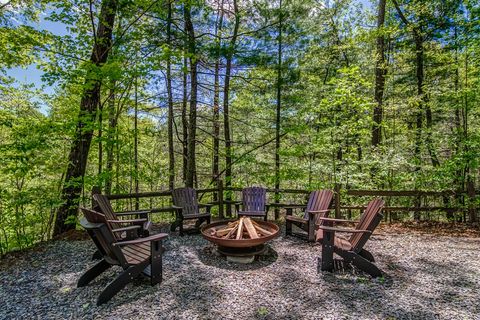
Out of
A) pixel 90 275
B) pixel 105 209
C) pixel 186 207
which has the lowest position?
pixel 90 275

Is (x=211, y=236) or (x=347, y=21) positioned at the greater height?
(x=347, y=21)


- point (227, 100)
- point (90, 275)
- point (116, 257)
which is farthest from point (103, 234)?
point (227, 100)

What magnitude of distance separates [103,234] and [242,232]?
6.59 ft

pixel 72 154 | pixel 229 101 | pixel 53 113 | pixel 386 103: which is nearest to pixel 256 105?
pixel 229 101

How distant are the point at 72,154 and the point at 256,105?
515 cm

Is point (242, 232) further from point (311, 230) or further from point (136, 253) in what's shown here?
point (136, 253)

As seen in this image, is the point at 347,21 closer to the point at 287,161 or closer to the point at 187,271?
the point at 287,161

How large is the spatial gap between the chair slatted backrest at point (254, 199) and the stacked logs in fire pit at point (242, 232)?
1.41m

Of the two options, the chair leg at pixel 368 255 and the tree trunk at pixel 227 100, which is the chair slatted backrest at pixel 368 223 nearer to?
the chair leg at pixel 368 255

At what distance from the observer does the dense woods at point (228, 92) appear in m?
4.77

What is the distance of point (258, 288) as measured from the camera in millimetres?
2930

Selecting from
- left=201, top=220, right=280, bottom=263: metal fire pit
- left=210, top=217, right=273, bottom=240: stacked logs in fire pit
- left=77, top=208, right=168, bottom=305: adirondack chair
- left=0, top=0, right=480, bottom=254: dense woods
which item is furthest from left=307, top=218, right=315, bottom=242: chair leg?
left=77, top=208, right=168, bottom=305: adirondack chair

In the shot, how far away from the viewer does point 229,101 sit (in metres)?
9.02

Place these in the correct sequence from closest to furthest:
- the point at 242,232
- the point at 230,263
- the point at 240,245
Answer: the point at 240,245
the point at 230,263
the point at 242,232
